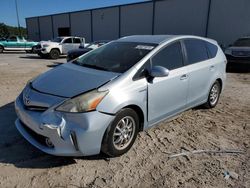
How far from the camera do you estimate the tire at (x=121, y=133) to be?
110 inches

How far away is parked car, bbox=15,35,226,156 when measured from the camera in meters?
2.58

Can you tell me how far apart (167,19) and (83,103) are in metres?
19.4

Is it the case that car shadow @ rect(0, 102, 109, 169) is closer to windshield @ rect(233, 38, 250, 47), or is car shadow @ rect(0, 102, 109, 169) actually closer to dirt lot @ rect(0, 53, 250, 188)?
dirt lot @ rect(0, 53, 250, 188)

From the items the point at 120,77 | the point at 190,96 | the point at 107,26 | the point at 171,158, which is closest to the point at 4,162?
the point at 120,77

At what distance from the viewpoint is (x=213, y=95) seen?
5004 millimetres

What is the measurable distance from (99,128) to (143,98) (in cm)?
79

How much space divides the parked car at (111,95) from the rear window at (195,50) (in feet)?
0.07

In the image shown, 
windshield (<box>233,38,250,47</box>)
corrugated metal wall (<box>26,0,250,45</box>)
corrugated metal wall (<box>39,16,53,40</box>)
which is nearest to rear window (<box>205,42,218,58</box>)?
windshield (<box>233,38,250,47</box>)

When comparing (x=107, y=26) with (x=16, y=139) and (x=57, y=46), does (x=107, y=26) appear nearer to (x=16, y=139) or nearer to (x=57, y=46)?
(x=57, y=46)

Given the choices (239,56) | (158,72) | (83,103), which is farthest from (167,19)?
(83,103)

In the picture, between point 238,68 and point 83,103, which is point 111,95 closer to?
point 83,103

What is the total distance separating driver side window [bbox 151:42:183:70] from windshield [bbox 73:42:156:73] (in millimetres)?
176

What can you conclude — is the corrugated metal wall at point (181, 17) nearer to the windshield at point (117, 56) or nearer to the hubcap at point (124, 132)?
the windshield at point (117, 56)

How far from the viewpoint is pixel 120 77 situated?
9.66ft
